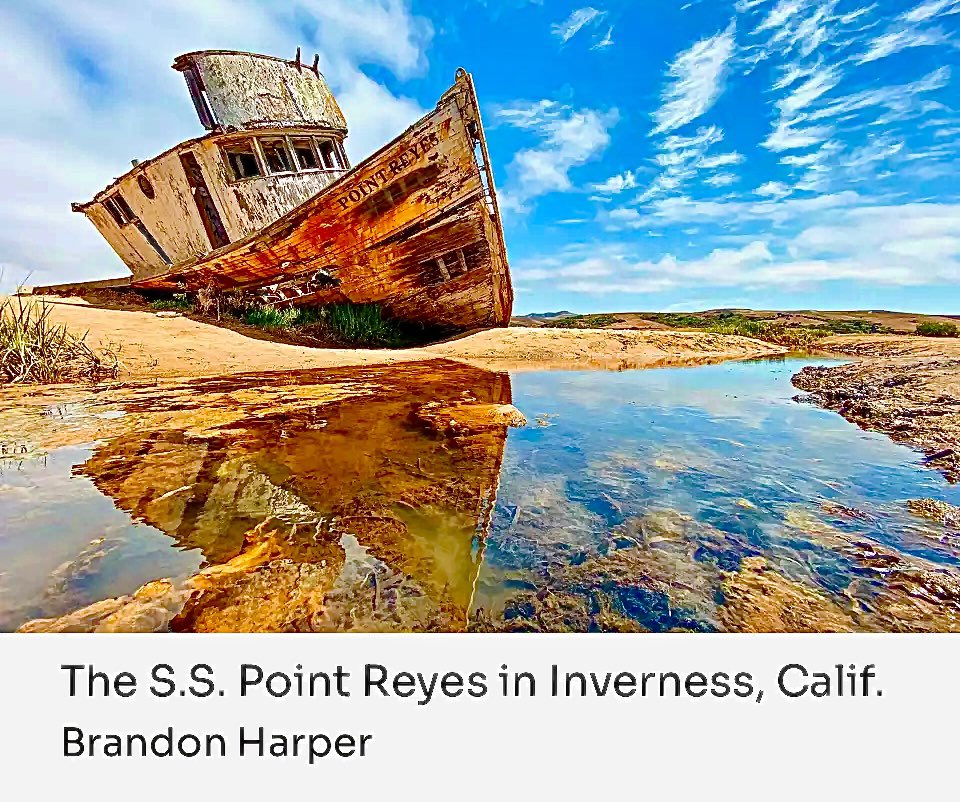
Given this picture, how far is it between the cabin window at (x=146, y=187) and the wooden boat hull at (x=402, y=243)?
227cm

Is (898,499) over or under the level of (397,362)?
under

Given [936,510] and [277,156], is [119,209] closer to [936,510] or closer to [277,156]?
[277,156]

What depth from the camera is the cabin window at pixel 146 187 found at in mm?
11789

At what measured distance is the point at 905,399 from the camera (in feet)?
17.7

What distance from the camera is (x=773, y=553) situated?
2.05 m

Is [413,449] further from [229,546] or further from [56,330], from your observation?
[56,330]

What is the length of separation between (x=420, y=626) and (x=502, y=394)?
4301mm

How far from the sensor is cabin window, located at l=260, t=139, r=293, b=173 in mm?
11594

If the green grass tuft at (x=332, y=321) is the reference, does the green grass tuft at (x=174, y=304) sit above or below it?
above

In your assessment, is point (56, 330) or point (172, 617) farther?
point (56, 330)

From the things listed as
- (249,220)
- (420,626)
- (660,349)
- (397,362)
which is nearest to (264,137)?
(249,220)

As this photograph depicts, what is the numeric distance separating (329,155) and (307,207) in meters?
4.80

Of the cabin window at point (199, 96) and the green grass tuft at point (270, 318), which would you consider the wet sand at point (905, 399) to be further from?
the cabin window at point (199, 96)

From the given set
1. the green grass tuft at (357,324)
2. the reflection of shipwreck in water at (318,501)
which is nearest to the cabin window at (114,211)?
the green grass tuft at (357,324)
